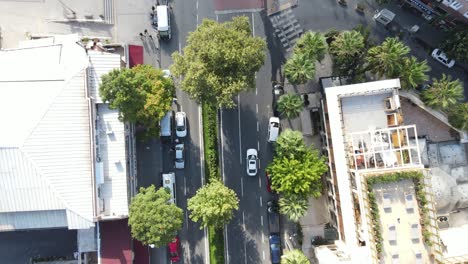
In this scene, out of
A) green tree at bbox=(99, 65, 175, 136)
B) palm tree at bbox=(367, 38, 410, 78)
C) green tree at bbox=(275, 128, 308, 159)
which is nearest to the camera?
green tree at bbox=(99, 65, 175, 136)

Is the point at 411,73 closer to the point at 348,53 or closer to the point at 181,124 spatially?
the point at 348,53

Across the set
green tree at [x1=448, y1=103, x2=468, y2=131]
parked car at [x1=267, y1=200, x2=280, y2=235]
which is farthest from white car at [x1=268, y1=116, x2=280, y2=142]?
green tree at [x1=448, y1=103, x2=468, y2=131]

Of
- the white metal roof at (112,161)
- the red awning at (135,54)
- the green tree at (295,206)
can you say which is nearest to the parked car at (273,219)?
the green tree at (295,206)

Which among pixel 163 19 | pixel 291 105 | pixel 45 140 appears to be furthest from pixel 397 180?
pixel 45 140

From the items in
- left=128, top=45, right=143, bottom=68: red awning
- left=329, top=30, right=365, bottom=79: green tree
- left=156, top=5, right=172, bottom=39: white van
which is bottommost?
left=329, top=30, right=365, bottom=79: green tree

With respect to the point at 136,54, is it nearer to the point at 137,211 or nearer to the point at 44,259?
the point at 137,211

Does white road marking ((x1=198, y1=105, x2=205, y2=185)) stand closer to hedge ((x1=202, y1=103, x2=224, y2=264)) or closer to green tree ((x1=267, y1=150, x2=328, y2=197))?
hedge ((x1=202, y1=103, x2=224, y2=264))

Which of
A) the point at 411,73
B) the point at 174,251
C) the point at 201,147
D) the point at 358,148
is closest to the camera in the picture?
the point at 358,148
